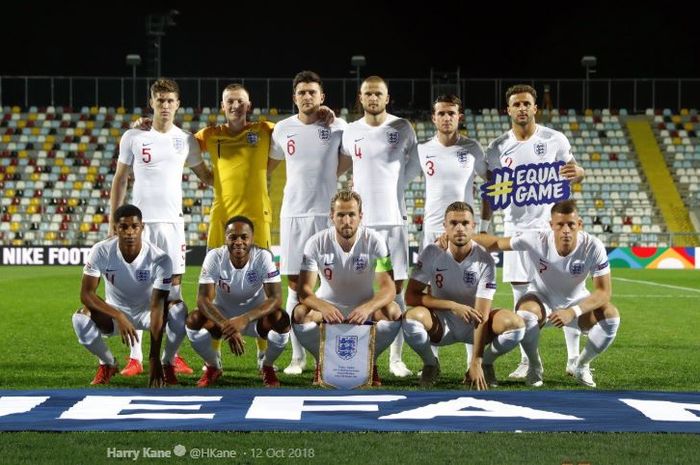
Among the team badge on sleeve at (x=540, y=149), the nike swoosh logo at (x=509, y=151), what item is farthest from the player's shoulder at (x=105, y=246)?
the team badge on sleeve at (x=540, y=149)

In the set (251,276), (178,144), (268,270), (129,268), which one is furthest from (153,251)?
(178,144)

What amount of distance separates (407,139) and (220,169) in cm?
135

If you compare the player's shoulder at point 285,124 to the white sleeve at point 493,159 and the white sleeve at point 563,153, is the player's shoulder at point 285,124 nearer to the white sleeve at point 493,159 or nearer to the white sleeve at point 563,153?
the white sleeve at point 493,159

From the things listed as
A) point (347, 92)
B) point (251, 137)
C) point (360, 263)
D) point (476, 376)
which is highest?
point (347, 92)

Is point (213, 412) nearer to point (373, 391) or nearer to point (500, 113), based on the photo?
point (373, 391)

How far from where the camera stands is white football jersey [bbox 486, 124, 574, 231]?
7.40 m

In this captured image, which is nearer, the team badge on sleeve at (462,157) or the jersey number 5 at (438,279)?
the jersey number 5 at (438,279)

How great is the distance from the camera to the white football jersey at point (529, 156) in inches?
291

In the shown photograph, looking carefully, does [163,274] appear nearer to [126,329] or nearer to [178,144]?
[126,329]

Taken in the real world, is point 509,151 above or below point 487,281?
above

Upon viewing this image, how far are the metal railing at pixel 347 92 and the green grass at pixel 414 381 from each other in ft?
54.2

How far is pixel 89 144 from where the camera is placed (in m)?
30.9

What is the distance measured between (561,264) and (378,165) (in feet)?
4.70

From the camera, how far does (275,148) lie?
751cm
